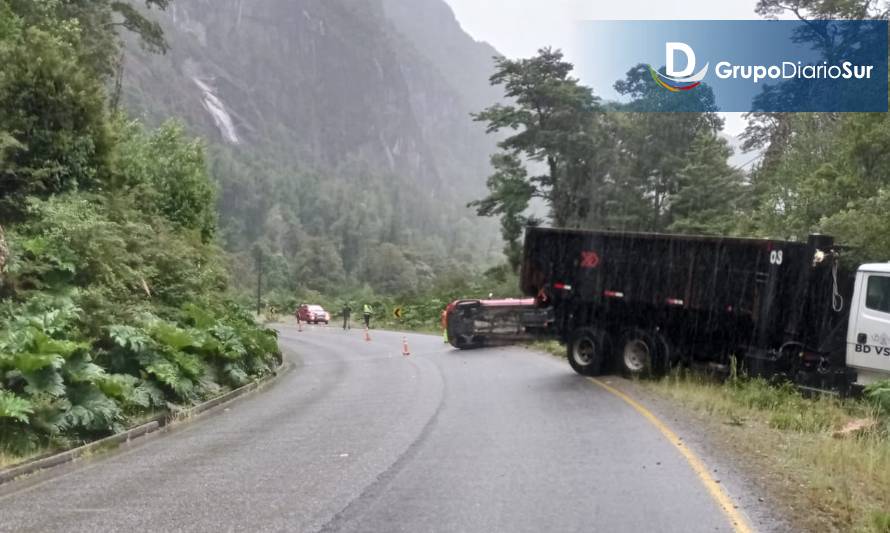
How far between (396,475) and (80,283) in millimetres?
9789

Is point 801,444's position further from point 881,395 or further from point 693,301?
point 693,301

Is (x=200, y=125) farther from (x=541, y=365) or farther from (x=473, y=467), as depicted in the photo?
(x=473, y=467)

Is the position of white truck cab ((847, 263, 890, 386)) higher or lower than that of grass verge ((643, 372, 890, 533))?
higher

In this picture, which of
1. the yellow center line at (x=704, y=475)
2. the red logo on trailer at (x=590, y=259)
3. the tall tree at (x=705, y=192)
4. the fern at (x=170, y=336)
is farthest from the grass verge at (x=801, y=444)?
the tall tree at (x=705, y=192)

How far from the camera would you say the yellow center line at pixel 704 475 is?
700cm

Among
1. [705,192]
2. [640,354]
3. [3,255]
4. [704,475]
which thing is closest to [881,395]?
[704,475]

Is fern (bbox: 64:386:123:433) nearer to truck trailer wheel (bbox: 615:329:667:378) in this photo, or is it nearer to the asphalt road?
the asphalt road

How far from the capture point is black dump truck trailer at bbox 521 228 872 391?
14.5 m

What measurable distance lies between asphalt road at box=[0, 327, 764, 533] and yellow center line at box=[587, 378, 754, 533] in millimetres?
86

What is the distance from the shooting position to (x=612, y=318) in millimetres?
17984

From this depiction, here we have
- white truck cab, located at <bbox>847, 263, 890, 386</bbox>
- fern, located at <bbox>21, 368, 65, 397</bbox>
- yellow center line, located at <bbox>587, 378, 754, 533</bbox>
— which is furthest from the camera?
white truck cab, located at <bbox>847, 263, 890, 386</bbox>

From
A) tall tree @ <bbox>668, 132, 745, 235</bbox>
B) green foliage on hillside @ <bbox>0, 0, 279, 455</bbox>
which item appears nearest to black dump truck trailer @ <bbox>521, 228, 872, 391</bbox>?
green foliage on hillside @ <bbox>0, 0, 279, 455</bbox>

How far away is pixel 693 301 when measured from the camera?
53.2 feet

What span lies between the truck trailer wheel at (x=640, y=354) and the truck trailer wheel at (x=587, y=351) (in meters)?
0.38
